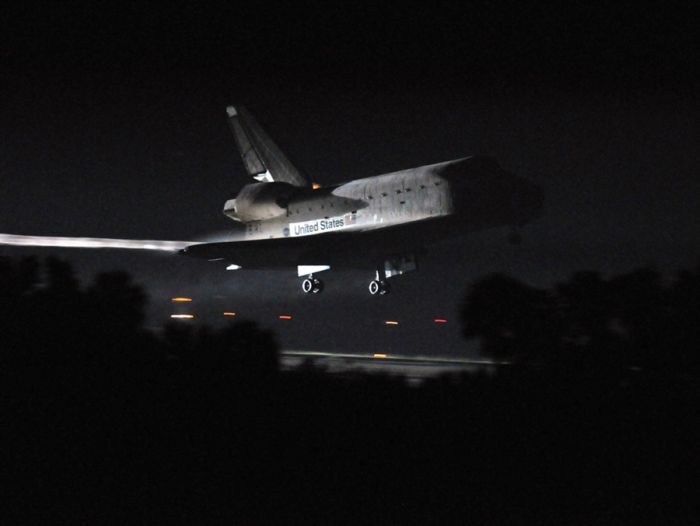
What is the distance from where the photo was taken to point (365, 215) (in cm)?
3622

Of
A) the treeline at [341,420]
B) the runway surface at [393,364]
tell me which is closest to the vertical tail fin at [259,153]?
the runway surface at [393,364]

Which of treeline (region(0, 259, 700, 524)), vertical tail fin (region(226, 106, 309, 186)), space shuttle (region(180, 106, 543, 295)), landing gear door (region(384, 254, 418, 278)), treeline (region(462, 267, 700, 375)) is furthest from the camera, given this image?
vertical tail fin (region(226, 106, 309, 186))

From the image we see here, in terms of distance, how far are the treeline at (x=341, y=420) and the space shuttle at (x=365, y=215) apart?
471 centimetres

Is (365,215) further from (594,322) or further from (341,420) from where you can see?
(341,420)

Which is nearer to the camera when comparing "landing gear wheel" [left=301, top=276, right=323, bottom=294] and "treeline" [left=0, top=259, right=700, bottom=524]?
"treeline" [left=0, top=259, right=700, bottom=524]

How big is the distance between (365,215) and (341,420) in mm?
12622

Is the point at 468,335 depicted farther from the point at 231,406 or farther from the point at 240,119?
the point at 240,119

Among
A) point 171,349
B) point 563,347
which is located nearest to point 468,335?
point 563,347

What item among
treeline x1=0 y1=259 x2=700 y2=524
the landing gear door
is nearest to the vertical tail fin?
the landing gear door

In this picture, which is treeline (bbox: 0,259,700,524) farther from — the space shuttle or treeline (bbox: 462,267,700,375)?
the space shuttle

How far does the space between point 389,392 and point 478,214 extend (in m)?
9.82

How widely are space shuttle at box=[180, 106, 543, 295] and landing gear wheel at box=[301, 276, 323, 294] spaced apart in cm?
3

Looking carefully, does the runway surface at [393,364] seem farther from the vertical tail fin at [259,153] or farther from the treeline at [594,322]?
the vertical tail fin at [259,153]

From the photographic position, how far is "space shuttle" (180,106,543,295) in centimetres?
3419
